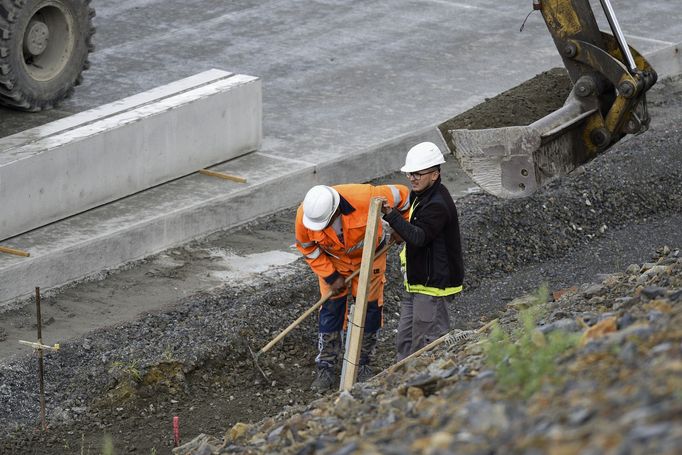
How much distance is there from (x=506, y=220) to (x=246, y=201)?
2.25m

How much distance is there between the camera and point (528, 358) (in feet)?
18.6

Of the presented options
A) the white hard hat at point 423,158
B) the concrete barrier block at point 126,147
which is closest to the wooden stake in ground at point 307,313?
the white hard hat at point 423,158

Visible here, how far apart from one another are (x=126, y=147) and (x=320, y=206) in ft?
11.2

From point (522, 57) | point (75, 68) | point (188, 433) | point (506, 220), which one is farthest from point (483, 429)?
point (522, 57)

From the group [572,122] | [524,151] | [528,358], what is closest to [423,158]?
[524,151]

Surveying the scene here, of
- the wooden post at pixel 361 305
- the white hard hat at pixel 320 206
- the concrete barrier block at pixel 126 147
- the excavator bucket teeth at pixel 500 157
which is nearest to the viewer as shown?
the wooden post at pixel 361 305

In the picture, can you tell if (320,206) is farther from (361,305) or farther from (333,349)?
(333,349)

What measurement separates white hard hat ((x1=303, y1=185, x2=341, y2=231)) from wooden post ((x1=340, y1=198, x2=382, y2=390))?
31cm

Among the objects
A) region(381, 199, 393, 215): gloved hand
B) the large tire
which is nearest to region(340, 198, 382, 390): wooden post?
region(381, 199, 393, 215): gloved hand

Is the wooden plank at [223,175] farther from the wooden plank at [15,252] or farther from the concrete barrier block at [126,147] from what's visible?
the wooden plank at [15,252]

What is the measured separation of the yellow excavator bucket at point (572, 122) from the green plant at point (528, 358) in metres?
3.15

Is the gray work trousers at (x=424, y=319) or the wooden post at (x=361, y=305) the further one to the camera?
the gray work trousers at (x=424, y=319)

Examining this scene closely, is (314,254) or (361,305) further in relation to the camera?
(314,254)

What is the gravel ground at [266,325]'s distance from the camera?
26.2 feet
